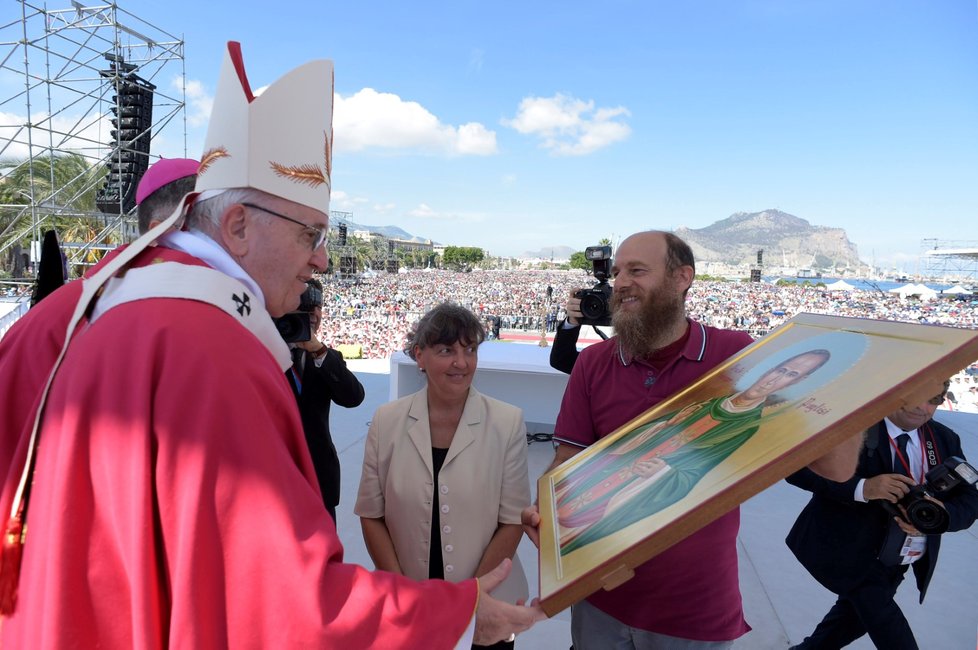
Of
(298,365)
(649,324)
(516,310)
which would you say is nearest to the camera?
(649,324)

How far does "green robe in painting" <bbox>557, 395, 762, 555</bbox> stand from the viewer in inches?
47.5

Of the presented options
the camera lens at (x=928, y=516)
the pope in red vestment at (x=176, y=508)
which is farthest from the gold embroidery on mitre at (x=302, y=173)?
the camera lens at (x=928, y=516)

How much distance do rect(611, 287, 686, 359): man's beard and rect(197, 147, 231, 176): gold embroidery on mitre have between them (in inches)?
59.0

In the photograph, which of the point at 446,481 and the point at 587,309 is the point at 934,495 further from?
the point at 446,481

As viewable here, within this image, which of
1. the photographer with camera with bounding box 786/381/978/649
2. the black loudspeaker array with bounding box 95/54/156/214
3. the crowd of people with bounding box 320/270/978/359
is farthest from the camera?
the crowd of people with bounding box 320/270/978/359

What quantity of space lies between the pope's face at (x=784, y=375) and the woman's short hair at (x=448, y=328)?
4.21ft

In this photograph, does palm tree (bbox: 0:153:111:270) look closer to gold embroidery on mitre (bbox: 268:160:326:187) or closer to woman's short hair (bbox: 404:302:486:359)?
woman's short hair (bbox: 404:302:486:359)

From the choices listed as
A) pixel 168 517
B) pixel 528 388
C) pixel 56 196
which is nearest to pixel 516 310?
pixel 56 196

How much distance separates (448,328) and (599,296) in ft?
2.79

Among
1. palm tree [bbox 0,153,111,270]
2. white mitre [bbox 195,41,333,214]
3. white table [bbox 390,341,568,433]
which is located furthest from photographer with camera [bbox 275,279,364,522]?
palm tree [bbox 0,153,111,270]

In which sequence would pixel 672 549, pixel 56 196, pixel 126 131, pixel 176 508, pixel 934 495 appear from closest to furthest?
pixel 176 508 → pixel 672 549 → pixel 934 495 → pixel 126 131 → pixel 56 196

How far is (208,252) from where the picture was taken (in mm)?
1209

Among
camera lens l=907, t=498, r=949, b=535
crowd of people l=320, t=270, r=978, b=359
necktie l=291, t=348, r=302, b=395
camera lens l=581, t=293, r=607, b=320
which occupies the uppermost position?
camera lens l=581, t=293, r=607, b=320

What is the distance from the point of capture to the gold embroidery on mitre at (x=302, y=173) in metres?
1.39
